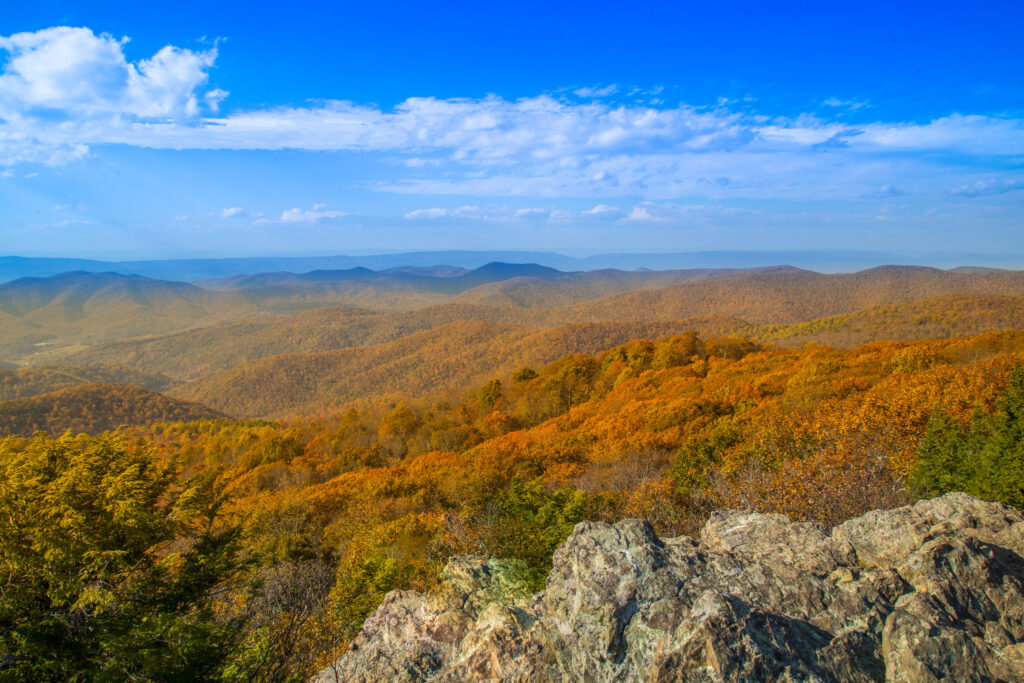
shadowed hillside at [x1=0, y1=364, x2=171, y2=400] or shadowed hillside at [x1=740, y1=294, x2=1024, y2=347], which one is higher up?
shadowed hillside at [x1=740, y1=294, x2=1024, y2=347]

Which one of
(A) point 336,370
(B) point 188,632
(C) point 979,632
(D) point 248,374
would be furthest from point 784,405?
(D) point 248,374

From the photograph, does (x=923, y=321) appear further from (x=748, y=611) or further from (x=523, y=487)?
(x=748, y=611)

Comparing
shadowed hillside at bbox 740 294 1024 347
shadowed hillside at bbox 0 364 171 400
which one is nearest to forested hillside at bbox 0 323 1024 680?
shadowed hillside at bbox 740 294 1024 347

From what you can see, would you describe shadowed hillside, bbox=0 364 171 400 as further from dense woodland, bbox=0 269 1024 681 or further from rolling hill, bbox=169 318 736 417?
dense woodland, bbox=0 269 1024 681

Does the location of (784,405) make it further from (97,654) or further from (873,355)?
(97,654)

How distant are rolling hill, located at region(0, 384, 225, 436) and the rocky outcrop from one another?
398 feet

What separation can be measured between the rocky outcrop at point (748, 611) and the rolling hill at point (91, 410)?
121 m

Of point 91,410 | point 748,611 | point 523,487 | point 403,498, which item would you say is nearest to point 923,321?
point 523,487

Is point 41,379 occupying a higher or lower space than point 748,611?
lower

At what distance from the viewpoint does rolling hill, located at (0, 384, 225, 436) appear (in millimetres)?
96988

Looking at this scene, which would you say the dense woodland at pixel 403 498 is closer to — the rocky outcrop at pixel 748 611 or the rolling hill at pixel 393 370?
the rocky outcrop at pixel 748 611

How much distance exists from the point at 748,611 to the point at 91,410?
14508 cm

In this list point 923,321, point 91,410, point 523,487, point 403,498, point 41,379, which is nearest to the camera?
point 523,487

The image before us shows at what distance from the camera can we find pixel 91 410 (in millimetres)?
109688
